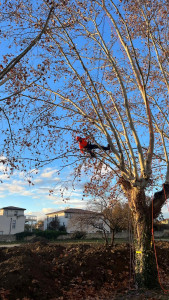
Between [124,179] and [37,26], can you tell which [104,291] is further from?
[37,26]

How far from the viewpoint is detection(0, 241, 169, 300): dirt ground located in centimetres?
593

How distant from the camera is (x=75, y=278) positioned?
23.9 feet

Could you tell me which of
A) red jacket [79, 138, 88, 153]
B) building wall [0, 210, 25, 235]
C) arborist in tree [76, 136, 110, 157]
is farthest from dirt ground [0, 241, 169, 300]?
building wall [0, 210, 25, 235]

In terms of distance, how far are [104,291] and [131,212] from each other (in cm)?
223

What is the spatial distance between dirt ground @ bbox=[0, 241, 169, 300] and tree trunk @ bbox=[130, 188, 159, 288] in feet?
1.19

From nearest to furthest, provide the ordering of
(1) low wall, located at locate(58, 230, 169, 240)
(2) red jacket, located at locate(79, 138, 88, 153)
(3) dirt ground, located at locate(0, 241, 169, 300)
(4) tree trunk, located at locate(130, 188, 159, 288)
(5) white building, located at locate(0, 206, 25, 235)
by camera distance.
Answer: (3) dirt ground, located at locate(0, 241, 169, 300), (4) tree trunk, located at locate(130, 188, 159, 288), (2) red jacket, located at locate(79, 138, 88, 153), (1) low wall, located at locate(58, 230, 169, 240), (5) white building, located at locate(0, 206, 25, 235)

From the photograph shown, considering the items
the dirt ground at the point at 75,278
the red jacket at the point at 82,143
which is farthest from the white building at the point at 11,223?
the red jacket at the point at 82,143

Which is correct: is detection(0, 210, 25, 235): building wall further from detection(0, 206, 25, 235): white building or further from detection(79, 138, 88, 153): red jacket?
detection(79, 138, 88, 153): red jacket

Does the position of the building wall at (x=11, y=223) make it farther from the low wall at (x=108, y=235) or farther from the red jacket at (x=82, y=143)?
the red jacket at (x=82, y=143)

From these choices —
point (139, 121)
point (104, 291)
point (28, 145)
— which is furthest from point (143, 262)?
point (139, 121)

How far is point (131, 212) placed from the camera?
697 centimetres

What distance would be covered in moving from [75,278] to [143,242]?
2371 millimetres

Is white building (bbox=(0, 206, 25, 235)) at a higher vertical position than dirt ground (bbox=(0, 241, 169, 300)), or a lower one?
lower

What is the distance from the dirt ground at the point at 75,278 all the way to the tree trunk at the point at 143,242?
0.36m
